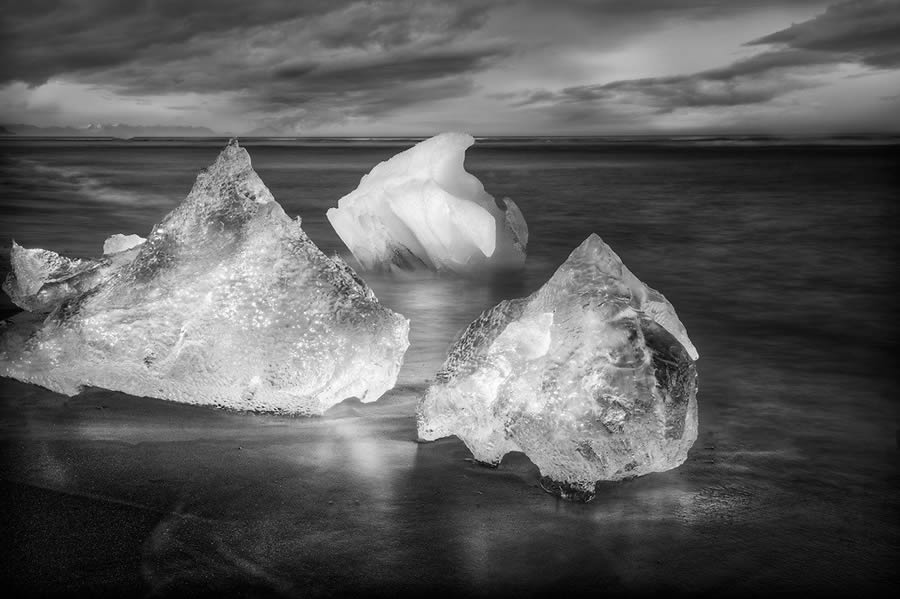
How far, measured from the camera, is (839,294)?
8516 millimetres

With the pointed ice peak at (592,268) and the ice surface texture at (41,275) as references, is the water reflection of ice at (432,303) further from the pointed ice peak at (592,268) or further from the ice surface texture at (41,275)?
the ice surface texture at (41,275)

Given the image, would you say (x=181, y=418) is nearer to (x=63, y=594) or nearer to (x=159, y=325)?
(x=159, y=325)

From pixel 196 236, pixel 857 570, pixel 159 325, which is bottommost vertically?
pixel 857 570

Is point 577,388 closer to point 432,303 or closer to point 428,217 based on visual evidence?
point 432,303

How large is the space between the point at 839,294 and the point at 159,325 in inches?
278

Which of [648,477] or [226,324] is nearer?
[648,477]

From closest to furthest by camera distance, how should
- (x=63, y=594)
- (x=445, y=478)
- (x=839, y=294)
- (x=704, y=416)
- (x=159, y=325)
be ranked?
1. (x=63, y=594)
2. (x=445, y=478)
3. (x=159, y=325)
4. (x=704, y=416)
5. (x=839, y=294)

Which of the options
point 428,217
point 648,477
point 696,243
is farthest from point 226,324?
point 696,243

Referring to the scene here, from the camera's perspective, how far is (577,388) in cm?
330

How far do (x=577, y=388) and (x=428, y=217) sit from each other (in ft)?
15.1

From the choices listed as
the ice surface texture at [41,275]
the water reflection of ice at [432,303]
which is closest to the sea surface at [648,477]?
the water reflection of ice at [432,303]

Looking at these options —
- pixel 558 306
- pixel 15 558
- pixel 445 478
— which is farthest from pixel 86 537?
pixel 558 306

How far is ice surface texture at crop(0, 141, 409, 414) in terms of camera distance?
158 inches

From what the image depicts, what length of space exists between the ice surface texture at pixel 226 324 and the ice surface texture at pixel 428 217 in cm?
347
